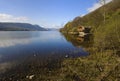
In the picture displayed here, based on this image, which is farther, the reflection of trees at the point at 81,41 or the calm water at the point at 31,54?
the reflection of trees at the point at 81,41

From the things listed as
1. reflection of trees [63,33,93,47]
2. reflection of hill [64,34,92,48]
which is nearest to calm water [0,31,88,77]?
reflection of hill [64,34,92,48]

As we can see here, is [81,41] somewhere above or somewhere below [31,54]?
above

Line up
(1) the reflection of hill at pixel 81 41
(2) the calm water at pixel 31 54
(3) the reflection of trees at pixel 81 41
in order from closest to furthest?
(2) the calm water at pixel 31 54
(1) the reflection of hill at pixel 81 41
(3) the reflection of trees at pixel 81 41

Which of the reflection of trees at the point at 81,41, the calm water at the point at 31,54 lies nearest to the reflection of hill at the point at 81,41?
the reflection of trees at the point at 81,41

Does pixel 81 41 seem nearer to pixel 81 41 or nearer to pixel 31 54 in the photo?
pixel 81 41

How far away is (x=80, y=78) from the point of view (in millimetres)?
15453

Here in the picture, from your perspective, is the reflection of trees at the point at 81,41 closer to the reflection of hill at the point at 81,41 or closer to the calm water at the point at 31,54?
the reflection of hill at the point at 81,41

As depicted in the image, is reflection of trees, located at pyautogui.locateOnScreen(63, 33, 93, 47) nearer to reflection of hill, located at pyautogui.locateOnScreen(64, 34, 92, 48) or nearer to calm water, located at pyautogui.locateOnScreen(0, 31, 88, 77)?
reflection of hill, located at pyautogui.locateOnScreen(64, 34, 92, 48)

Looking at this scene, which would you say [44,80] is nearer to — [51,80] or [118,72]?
[51,80]

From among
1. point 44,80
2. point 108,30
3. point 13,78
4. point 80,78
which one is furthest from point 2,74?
point 108,30

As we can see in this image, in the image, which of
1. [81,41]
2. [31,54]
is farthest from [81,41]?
[31,54]

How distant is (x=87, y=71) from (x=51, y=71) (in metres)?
4.47

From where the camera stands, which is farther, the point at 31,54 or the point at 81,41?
the point at 81,41

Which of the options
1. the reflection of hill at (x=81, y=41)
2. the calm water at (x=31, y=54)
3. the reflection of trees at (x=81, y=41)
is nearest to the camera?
the calm water at (x=31, y=54)
